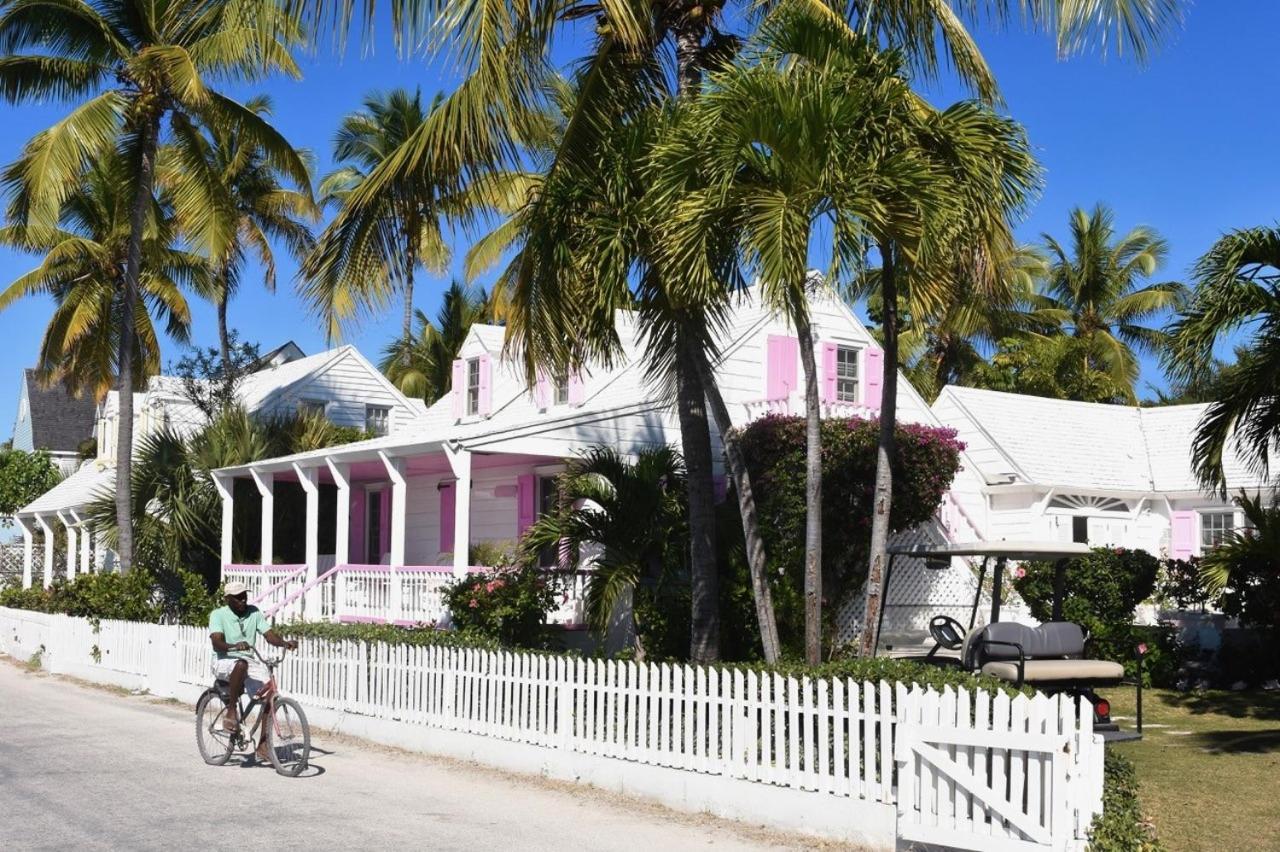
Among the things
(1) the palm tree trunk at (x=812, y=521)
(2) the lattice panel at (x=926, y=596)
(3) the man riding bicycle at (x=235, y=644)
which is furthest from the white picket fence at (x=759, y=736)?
(2) the lattice panel at (x=926, y=596)

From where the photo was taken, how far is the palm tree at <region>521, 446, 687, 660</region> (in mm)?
16484

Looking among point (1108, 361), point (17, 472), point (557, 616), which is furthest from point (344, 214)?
point (17, 472)

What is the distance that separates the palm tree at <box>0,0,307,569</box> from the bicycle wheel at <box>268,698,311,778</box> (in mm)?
12808

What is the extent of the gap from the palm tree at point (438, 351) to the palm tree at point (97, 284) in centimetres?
1136

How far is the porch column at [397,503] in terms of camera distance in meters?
20.7

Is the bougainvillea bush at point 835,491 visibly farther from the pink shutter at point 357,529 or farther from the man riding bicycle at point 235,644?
the pink shutter at point 357,529

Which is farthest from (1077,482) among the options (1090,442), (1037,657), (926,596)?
(1037,657)

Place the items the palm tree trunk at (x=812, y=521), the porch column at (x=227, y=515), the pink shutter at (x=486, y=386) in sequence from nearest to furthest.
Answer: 1. the palm tree trunk at (x=812, y=521)
2. the pink shutter at (x=486, y=386)
3. the porch column at (x=227, y=515)

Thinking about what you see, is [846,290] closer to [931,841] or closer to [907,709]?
[907,709]

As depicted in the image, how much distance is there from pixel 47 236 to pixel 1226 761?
19.8m

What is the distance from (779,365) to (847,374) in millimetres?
1695

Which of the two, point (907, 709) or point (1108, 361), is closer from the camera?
point (907, 709)

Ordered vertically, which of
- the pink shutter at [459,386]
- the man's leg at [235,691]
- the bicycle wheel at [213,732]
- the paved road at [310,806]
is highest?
the pink shutter at [459,386]

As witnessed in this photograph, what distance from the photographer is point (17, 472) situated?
170 feet
